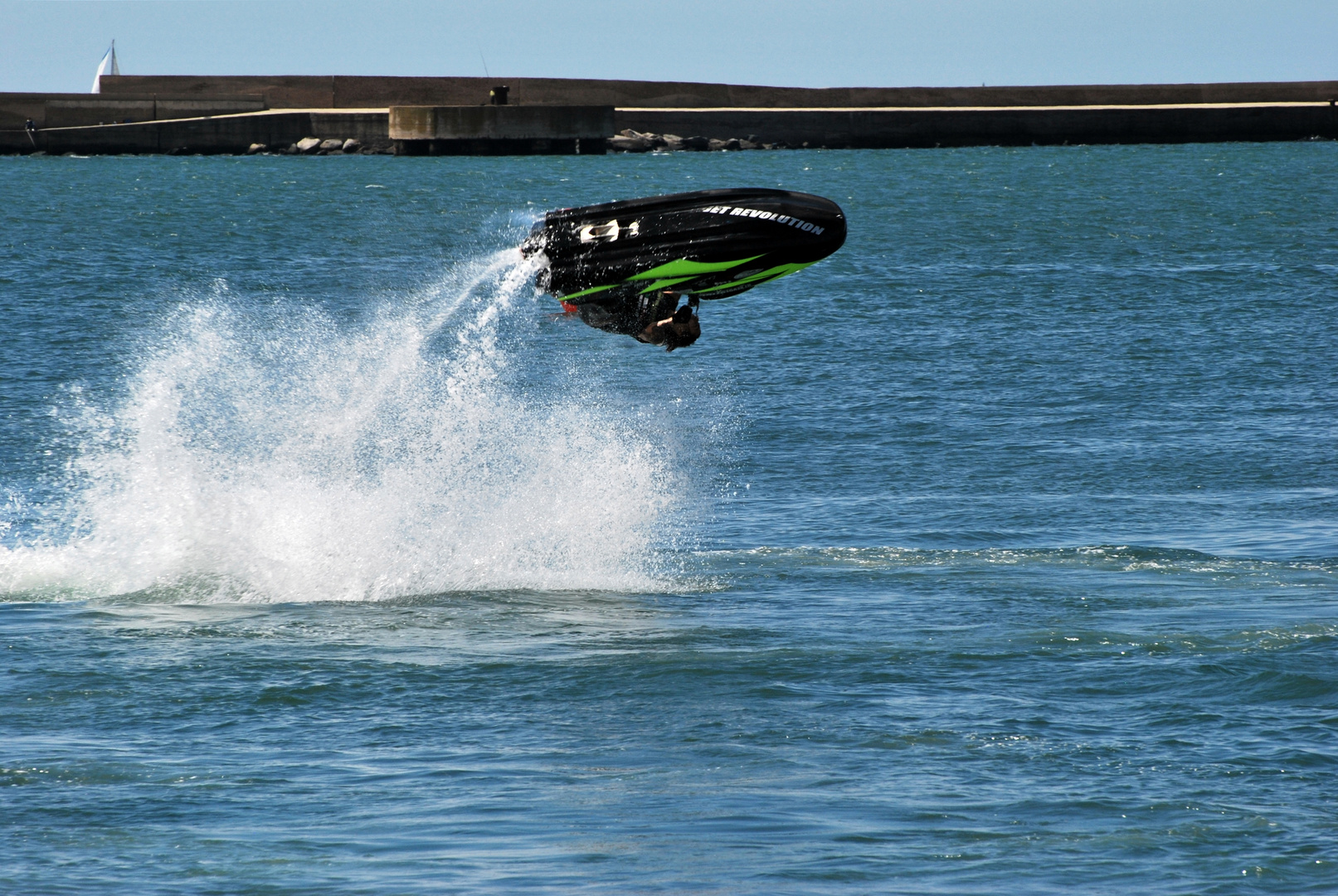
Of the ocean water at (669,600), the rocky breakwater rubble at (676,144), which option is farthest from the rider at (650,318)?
the rocky breakwater rubble at (676,144)

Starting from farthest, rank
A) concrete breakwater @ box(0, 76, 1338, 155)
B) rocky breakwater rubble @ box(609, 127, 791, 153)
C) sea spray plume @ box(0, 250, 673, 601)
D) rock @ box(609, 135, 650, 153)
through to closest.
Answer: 1. rocky breakwater rubble @ box(609, 127, 791, 153)
2. rock @ box(609, 135, 650, 153)
3. concrete breakwater @ box(0, 76, 1338, 155)
4. sea spray plume @ box(0, 250, 673, 601)

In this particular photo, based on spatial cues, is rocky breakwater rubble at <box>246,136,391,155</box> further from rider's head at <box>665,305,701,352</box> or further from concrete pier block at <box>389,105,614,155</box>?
rider's head at <box>665,305,701,352</box>

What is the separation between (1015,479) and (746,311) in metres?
22.8

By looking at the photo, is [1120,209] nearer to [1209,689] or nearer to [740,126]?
[740,126]

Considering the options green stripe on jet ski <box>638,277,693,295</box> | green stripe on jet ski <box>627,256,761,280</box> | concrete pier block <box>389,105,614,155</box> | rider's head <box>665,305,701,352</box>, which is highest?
concrete pier block <box>389,105,614,155</box>

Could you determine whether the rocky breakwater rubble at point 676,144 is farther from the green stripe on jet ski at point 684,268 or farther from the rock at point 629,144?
the green stripe on jet ski at point 684,268

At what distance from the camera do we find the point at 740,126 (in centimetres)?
12662

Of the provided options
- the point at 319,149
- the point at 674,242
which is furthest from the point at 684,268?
the point at 319,149

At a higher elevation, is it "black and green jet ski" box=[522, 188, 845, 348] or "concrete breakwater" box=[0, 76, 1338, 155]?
"concrete breakwater" box=[0, 76, 1338, 155]

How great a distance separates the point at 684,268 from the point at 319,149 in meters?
107

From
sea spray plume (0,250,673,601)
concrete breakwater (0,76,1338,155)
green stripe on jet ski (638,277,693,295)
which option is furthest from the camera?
concrete breakwater (0,76,1338,155)

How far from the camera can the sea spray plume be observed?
24.5m

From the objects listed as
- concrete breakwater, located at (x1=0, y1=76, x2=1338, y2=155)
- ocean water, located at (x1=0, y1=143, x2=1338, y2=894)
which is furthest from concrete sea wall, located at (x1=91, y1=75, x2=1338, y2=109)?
ocean water, located at (x1=0, y1=143, x2=1338, y2=894)

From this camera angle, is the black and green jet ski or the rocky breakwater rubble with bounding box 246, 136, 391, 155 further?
the rocky breakwater rubble with bounding box 246, 136, 391, 155
